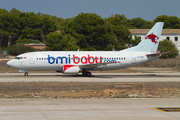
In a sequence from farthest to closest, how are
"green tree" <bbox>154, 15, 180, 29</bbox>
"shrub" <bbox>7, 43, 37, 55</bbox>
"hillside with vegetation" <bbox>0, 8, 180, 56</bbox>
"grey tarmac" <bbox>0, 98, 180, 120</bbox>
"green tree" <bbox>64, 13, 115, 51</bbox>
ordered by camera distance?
"green tree" <bbox>154, 15, 180, 29</bbox> → "green tree" <bbox>64, 13, 115, 51</bbox> → "shrub" <bbox>7, 43, 37, 55</bbox> → "hillside with vegetation" <bbox>0, 8, 180, 56</bbox> → "grey tarmac" <bbox>0, 98, 180, 120</bbox>

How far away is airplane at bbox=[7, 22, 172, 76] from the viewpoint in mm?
40656

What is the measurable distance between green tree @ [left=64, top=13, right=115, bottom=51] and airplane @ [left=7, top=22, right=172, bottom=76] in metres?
48.6

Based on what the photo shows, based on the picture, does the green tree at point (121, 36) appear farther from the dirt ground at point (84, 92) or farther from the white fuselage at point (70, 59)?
the dirt ground at point (84, 92)

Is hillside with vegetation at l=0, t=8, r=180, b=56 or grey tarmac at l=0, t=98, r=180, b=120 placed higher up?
hillside with vegetation at l=0, t=8, r=180, b=56

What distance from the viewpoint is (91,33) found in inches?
3748

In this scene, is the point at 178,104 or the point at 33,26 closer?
the point at 178,104


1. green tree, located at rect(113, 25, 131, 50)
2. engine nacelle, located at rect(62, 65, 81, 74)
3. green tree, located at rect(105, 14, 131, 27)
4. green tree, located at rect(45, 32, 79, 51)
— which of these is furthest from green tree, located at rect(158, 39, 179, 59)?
engine nacelle, located at rect(62, 65, 81, 74)

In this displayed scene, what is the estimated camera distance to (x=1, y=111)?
53.5ft

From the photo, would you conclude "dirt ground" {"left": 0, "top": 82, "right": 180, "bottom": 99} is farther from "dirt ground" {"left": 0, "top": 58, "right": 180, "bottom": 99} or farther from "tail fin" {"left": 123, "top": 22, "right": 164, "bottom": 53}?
"tail fin" {"left": 123, "top": 22, "right": 164, "bottom": 53}

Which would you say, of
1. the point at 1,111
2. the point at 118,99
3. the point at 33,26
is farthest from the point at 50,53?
the point at 33,26

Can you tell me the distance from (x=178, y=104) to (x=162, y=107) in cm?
180

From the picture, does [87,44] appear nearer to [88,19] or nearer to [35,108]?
[88,19]

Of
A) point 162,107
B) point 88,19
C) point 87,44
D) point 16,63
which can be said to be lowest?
point 162,107

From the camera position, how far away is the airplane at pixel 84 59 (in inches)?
1601
